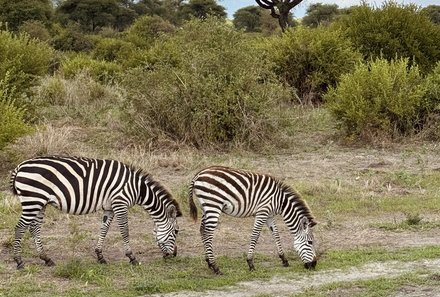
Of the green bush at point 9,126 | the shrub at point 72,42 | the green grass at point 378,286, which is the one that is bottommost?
the green grass at point 378,286

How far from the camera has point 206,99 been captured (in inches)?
581

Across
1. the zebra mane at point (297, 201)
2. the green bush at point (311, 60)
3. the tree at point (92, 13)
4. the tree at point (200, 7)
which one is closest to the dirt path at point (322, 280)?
the zebra mane at point (297, 201)

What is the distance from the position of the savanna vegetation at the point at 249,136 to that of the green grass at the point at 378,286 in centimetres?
2

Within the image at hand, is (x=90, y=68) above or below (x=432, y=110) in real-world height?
above

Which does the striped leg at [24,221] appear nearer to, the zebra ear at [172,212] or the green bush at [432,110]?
the zebra ear at [172,212]

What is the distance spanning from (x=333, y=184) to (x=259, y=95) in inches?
163

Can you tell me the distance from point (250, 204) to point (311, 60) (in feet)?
43.3

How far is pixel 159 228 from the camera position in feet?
26.1

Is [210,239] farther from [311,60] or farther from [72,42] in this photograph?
[72,42]

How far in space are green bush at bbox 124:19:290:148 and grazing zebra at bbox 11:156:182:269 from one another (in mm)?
6821

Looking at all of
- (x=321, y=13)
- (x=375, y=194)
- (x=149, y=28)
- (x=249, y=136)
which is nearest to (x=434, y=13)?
(x=321, y=13)

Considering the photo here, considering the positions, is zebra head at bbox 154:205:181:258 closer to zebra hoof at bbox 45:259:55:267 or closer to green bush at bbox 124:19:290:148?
zebra hoof at bbox 45:259:55:267

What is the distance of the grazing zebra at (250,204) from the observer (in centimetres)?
745

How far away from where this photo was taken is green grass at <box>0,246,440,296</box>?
677cm
